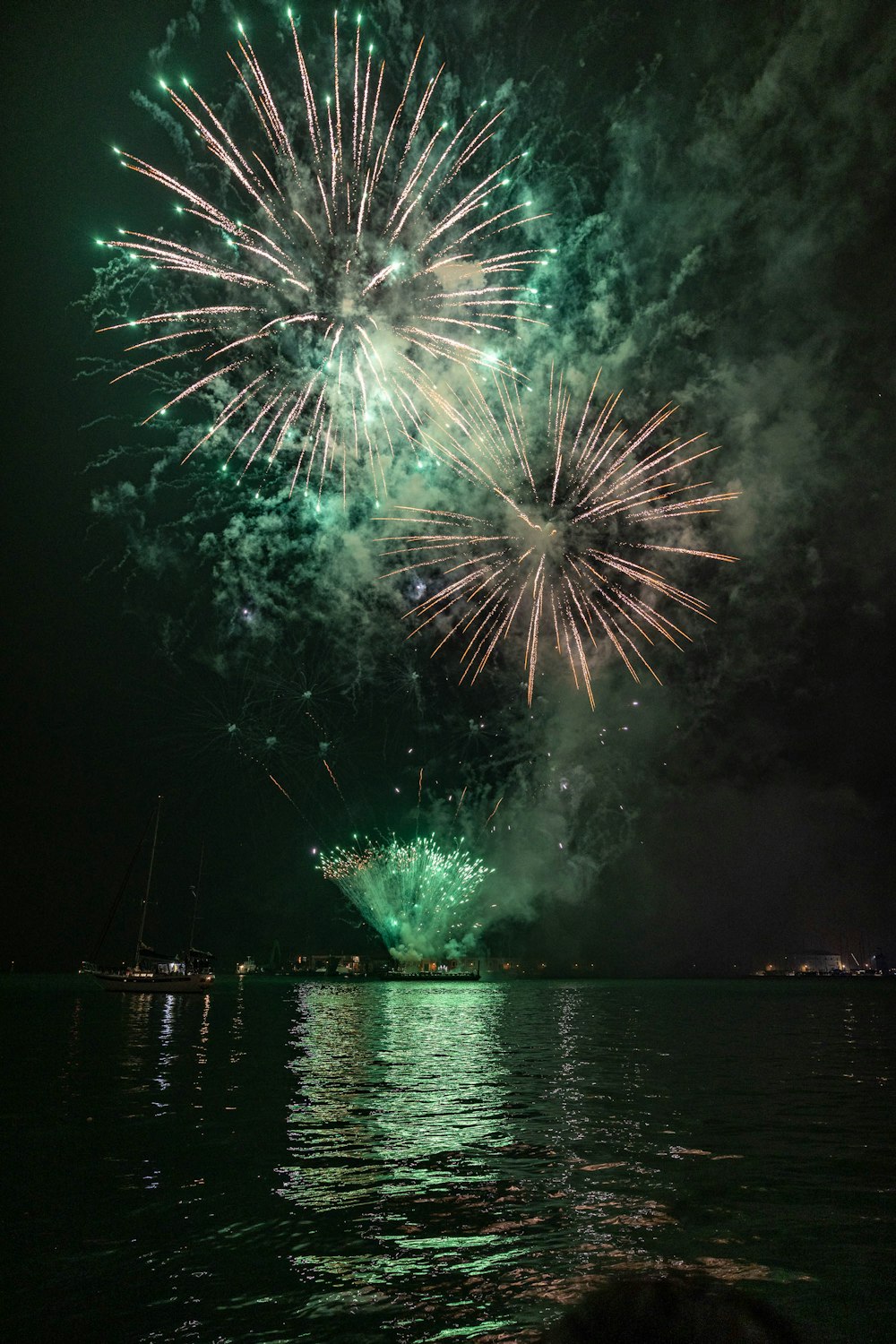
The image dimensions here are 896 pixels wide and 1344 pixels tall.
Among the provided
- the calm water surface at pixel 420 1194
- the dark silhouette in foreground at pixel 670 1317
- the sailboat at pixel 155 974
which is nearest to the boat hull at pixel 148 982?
the sailboat at pixel 155 974

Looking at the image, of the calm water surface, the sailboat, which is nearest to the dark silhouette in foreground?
the calm water surface

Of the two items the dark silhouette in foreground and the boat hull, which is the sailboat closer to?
the boat hull

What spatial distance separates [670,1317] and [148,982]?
124569mm

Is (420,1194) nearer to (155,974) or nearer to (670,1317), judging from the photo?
(670,1317)

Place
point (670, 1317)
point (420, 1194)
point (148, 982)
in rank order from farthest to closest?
1. point (148, 982)
2. point (420, 1194)
3. point (670, 1317)

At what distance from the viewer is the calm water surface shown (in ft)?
30.6

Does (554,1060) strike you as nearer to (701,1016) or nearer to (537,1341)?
(537,1341)

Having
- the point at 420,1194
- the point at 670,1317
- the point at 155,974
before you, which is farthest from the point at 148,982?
the point at 670,1317

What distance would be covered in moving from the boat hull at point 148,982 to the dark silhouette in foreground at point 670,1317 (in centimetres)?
12206

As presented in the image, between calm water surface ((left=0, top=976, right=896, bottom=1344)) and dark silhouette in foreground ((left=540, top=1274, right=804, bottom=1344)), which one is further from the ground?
dark silhouette in foreground ((left=540, top=1274, right=804, bottom=1344))

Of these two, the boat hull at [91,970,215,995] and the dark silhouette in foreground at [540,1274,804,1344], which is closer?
the dark silhouette in foreground at [540,1274,804,1344]

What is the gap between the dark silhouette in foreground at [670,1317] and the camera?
27.2 ft

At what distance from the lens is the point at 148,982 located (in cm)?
11906

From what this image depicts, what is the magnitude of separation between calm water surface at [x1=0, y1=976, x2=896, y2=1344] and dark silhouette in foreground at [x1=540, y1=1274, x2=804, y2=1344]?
39cm
